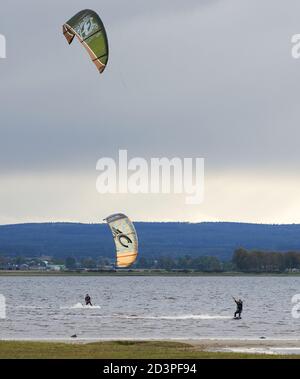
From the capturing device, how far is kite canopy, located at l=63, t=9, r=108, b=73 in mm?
36375

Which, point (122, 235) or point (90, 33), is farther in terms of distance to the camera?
point (122, 235)

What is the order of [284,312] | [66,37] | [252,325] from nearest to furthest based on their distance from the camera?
1. [66,37]
2. [252,325]
3. [284,312]

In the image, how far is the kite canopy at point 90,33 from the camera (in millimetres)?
36375

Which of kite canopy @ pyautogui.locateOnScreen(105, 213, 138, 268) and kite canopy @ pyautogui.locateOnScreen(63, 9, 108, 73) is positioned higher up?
kite canopy @ pyautogui.locateOnScreen(63, 9, 108, 73)

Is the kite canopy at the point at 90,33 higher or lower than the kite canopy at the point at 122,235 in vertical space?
higher

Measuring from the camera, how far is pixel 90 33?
37.8 metres

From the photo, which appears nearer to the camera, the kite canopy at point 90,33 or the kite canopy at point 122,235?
the kite canopy at point 90,33

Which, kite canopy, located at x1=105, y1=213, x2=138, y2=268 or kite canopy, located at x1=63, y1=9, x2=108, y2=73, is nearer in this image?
kite canopy, located at x1=63, y1=9, x2=108, y2=73

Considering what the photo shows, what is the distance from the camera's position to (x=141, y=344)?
130 ft

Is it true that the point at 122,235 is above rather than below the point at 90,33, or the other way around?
below
